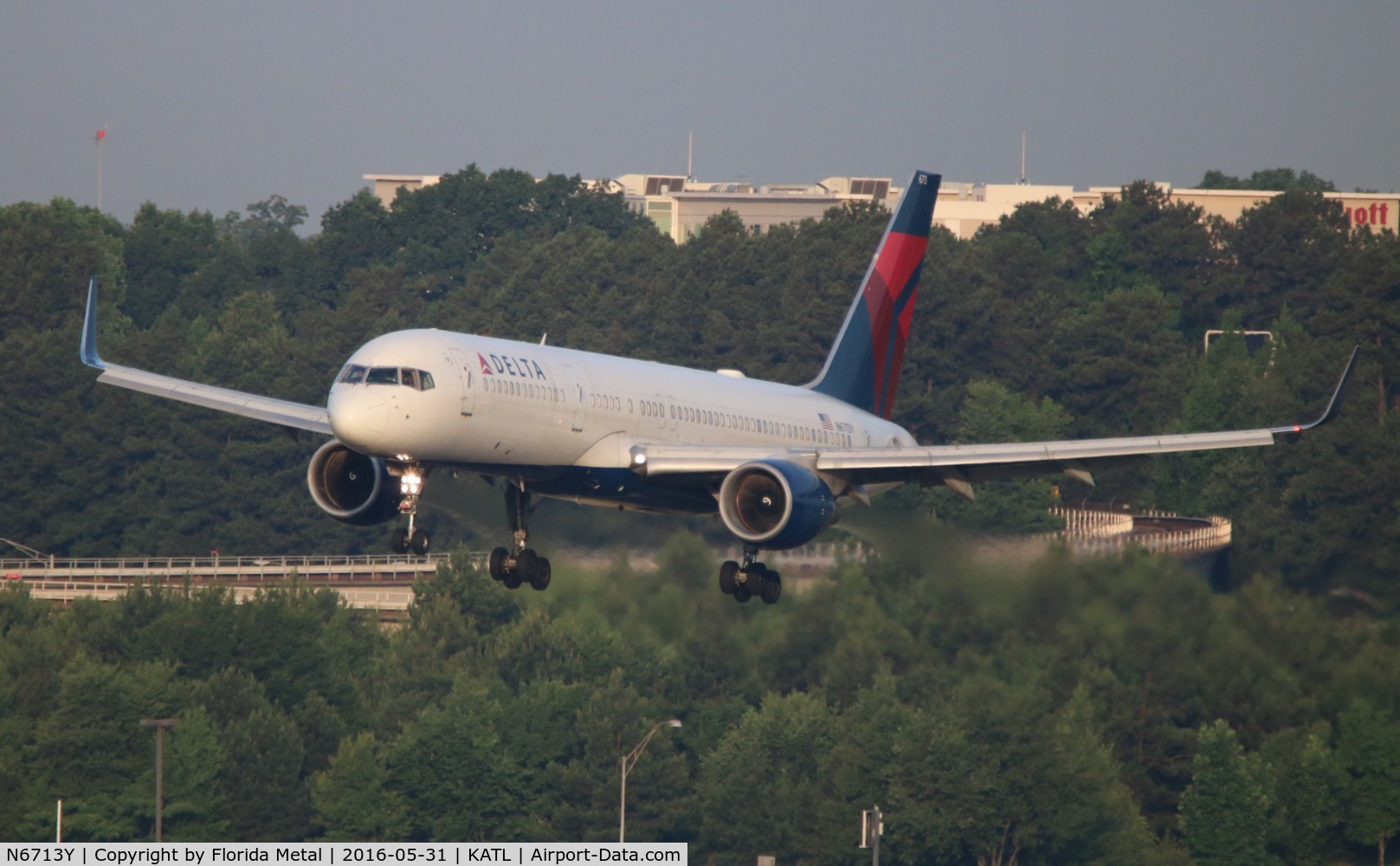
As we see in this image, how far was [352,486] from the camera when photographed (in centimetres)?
5344

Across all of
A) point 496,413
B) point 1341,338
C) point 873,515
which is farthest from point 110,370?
point 1341,338

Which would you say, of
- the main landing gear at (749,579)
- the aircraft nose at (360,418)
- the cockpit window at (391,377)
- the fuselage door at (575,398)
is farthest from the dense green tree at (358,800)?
the aircraft nose at (360,418)

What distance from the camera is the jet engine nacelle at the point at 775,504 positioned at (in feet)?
172

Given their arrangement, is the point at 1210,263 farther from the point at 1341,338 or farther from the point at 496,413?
the point at 496,413

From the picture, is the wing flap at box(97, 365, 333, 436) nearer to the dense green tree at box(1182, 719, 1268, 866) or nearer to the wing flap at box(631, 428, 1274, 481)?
the wing flap at box(631, 428, 1274, 481)

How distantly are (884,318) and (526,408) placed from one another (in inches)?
820

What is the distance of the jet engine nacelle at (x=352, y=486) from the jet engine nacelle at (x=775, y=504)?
7256 millimetres

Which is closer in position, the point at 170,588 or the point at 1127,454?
the point at 1127,454

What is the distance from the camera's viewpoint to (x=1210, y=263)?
19975 centimetres

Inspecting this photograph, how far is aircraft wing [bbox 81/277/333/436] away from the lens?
5497cm

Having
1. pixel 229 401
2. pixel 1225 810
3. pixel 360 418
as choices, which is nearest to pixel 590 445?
pixel 360 418

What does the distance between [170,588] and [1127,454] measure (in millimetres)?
77001

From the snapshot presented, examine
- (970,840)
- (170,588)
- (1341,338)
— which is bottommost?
(970,840)

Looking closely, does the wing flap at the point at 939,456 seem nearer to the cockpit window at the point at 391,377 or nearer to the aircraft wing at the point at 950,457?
the aircraft wing at the point at 950,457
